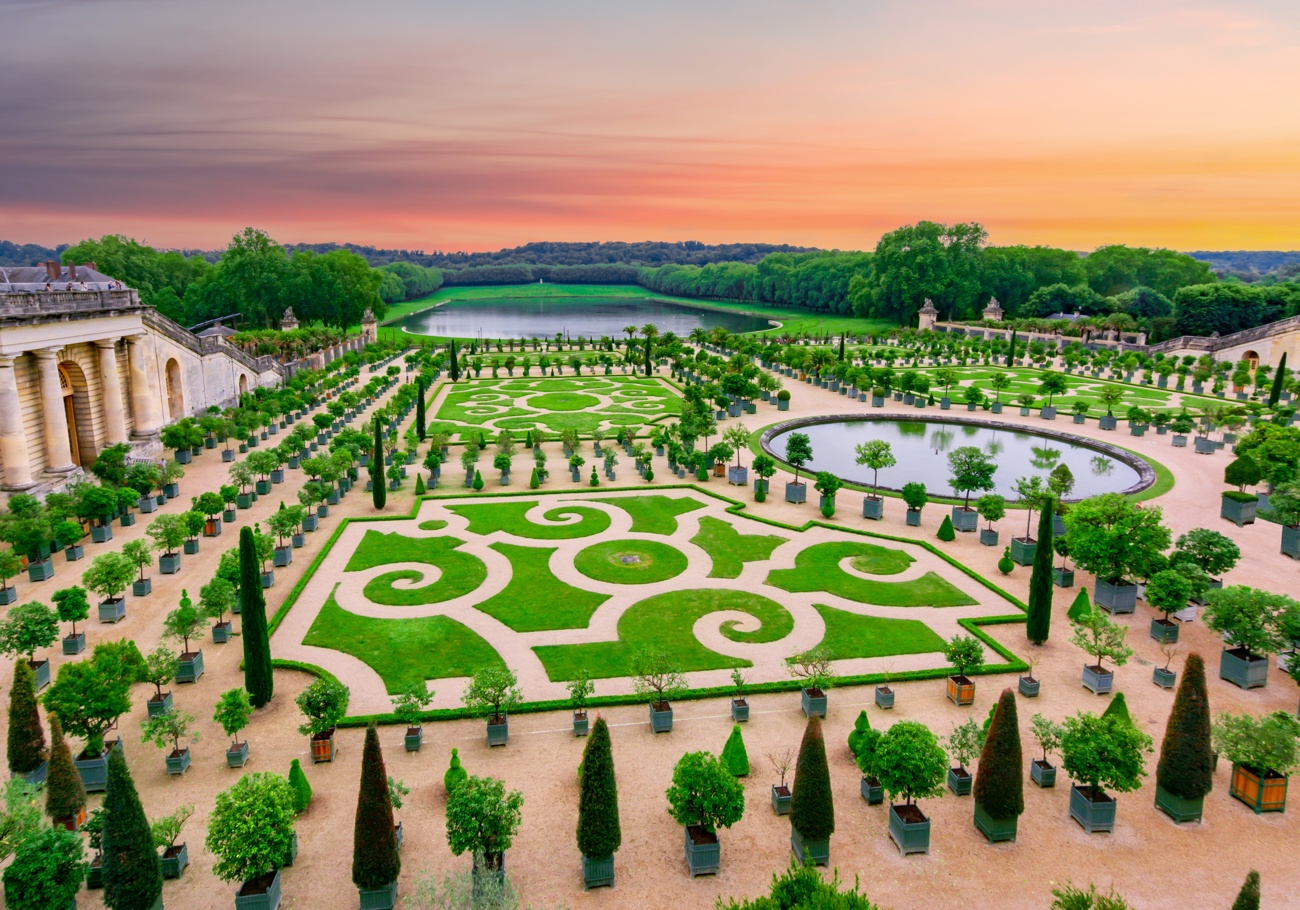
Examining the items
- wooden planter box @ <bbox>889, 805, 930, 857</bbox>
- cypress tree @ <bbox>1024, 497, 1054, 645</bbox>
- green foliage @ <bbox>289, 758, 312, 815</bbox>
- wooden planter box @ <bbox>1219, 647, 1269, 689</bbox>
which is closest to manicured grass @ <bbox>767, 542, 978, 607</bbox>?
cypress tree @ <bbox>1024, 497, 1054, 645</bbox>

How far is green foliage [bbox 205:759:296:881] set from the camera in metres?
14.4

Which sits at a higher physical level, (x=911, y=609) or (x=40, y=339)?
(x=40, y=339)

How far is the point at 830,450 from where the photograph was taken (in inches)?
2064

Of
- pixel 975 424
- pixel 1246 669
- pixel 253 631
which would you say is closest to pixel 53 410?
pixel 253 631

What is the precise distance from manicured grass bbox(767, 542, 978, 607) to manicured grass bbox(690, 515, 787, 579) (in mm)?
1504

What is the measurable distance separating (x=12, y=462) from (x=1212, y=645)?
166ft

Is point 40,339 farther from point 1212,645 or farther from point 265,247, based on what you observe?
point 265,247

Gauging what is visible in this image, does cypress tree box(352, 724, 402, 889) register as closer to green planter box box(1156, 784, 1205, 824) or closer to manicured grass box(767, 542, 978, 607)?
green planter box box(1156, 784, 1205, 824)

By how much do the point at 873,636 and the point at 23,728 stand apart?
22822mm

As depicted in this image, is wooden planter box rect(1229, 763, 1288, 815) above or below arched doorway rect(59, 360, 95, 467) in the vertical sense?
below

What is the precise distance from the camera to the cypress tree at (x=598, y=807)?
15.1 metres

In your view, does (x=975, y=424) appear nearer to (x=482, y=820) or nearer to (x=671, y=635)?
(x=671, y=635)

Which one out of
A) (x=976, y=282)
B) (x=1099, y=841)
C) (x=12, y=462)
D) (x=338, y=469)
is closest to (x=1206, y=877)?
(x=1099, y=841)

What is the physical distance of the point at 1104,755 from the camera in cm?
1673
